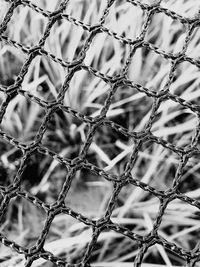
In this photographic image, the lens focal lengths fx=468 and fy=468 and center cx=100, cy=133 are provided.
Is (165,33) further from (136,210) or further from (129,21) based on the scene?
(136,210)

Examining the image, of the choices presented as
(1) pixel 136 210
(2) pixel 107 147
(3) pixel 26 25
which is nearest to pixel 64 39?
(3) pixel 26 25

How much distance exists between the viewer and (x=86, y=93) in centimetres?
87

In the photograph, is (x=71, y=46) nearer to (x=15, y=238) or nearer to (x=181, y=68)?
(x=181, y=68)

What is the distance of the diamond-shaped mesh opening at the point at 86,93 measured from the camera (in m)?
0.83

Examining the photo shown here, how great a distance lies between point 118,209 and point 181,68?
30cm

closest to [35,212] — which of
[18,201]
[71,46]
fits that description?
[18,201]

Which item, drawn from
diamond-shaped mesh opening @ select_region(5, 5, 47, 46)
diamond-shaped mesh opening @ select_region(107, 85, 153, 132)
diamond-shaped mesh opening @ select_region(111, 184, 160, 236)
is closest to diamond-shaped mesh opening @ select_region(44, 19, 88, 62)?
diamond-shaped mesh opening @ select_region(5, 5, 47, 46)

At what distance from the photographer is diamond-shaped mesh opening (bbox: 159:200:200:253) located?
770 millimetres

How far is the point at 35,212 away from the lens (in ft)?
2.75

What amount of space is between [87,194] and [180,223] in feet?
0.58

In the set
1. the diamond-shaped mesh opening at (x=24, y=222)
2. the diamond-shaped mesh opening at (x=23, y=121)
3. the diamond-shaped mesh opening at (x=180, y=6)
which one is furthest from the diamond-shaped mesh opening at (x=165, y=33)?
the diamond-shaped mesh opening at (x=24, y=222)

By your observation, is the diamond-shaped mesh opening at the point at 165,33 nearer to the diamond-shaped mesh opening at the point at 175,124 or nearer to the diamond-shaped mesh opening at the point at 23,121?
the diamond-shaped mesh opening at the point at 175,124

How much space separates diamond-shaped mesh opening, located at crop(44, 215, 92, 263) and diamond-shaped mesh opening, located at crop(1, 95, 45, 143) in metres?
0.18

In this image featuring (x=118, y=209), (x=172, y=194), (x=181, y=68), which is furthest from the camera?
(x=181, y=68)
